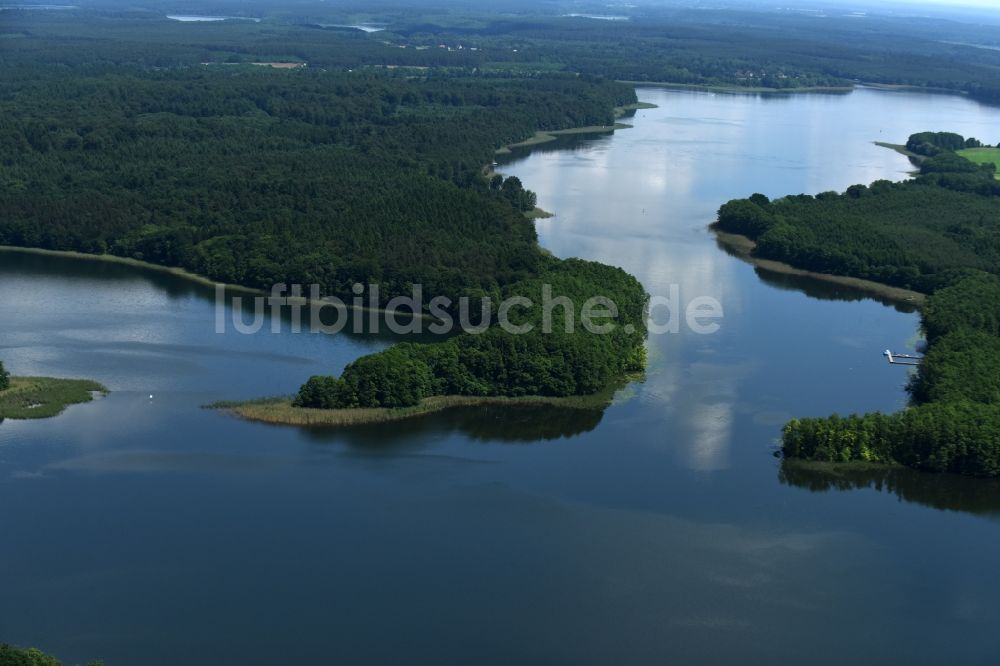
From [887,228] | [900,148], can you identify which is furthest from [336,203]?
[900,148]

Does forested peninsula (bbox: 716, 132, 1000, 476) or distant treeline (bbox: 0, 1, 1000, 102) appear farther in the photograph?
distant treeline (bbox: 0, 1, 1000, 102)

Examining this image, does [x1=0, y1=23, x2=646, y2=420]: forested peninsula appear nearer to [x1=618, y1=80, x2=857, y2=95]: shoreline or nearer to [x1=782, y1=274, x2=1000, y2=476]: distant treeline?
[x1=782, y1=274, x2=1000, y2=476]: distant treeline

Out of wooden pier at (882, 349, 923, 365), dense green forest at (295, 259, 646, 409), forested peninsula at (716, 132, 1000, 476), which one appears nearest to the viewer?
forested peninsula at (716, 132, 1000, 476)

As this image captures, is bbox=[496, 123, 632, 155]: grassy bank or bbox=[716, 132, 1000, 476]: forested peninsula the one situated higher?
bbox=[496, 123, 632, 155]: grassy bank

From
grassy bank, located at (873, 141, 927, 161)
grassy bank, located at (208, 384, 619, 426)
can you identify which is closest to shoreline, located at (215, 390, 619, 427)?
grassy bank, located at (208, 384, 619, 426)

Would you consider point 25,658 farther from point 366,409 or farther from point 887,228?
point 887,228

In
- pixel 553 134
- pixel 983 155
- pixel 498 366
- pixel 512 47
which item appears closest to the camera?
pixel 498 366

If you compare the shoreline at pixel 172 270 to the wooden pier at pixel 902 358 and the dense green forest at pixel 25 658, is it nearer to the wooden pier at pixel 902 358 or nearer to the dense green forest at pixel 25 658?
the wooden pier at pixel 902 358

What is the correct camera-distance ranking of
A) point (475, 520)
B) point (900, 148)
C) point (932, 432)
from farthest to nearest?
point (900, 148), point (932, 432), point (475, 520)
